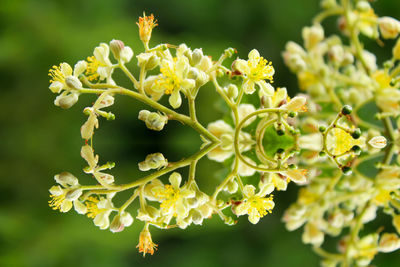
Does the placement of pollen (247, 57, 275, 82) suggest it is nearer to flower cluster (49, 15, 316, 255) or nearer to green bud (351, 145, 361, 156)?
flower cluster (49, 15, 316, 255)

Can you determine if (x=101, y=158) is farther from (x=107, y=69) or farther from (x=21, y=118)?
(x=107, y=69)

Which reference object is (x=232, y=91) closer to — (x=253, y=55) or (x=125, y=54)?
(x=253, y=55)

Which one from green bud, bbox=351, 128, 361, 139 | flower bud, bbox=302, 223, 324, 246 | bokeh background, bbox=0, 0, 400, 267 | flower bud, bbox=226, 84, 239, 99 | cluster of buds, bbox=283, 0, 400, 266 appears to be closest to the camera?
green bud, bbox=351, 128, 361, 139

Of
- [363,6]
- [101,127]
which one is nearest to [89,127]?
[363,6]

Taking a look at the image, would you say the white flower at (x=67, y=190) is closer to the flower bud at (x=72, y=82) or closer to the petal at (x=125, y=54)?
the flower bud at (x=72, y=82)

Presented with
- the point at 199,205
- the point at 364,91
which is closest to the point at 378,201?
the point at 364,91

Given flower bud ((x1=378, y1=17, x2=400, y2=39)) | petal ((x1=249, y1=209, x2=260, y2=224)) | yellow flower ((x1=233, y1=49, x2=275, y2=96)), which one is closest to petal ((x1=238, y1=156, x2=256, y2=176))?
petal ((x1=249, y1=209, x2=260, y2=224))
